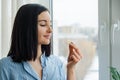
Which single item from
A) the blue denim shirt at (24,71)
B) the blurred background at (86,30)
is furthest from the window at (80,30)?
the blue denim shirt at (24,71)

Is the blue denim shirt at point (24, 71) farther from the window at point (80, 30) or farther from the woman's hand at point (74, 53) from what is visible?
the window at point (80, 30)

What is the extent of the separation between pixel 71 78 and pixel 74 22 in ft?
2.03

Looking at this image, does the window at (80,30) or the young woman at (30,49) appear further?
the window at (80,30)

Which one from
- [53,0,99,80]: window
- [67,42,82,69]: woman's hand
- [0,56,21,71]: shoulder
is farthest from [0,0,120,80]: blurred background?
[67,42,82,69]: woman's hand

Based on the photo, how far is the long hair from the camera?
3.36 feet

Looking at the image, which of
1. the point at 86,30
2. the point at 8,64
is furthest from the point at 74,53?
the point at 86,30

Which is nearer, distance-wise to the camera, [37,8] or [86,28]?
[37,8]

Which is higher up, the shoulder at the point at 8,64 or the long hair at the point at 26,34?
the long hair at the point at 26,34

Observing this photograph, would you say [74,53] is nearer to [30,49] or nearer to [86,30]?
[30,49]

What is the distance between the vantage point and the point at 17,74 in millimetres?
1008

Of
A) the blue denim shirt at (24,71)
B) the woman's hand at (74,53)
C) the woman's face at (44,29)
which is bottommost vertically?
the blue denim shirt at (24,71)

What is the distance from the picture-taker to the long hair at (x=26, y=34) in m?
1.02

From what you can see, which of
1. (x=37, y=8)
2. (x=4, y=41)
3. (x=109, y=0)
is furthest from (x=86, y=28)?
(x=37, y=8)

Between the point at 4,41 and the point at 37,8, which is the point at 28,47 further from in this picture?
the point at 4,41
